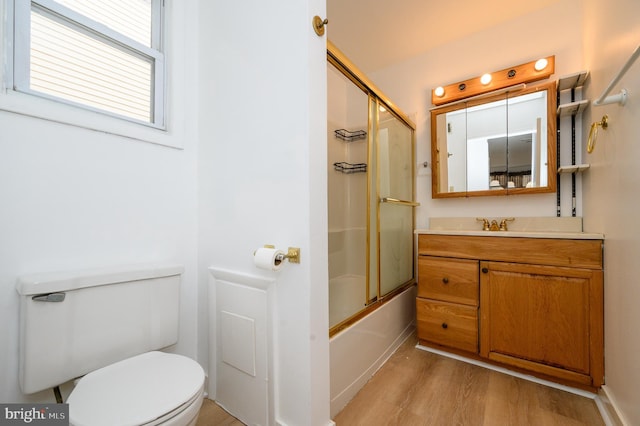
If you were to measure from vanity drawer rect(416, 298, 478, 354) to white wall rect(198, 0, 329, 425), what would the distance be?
Answer: 1.04 m

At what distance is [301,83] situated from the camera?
104 centimetres

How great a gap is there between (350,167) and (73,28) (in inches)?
62.3

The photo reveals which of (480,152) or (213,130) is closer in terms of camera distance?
(213,130)

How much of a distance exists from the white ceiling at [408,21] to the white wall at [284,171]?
999 mm

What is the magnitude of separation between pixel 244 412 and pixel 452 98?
263 centimetres

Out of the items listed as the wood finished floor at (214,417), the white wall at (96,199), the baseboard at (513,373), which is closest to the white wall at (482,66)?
the baseboard at (513,373)

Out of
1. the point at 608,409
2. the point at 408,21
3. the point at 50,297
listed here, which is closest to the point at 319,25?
the point at 408,21

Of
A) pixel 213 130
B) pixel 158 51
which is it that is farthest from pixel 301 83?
pixel 158 51

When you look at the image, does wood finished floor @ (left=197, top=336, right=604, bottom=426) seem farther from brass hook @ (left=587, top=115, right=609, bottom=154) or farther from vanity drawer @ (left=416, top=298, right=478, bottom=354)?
brass hook @ (left=587, top=115, right=609, bottom=154)

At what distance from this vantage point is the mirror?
185cm

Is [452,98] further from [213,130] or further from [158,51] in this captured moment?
[158,51]

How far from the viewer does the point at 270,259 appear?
1.04 meters

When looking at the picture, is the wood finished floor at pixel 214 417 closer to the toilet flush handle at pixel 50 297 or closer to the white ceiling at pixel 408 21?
the toilet flush handle at pixel 50 297
